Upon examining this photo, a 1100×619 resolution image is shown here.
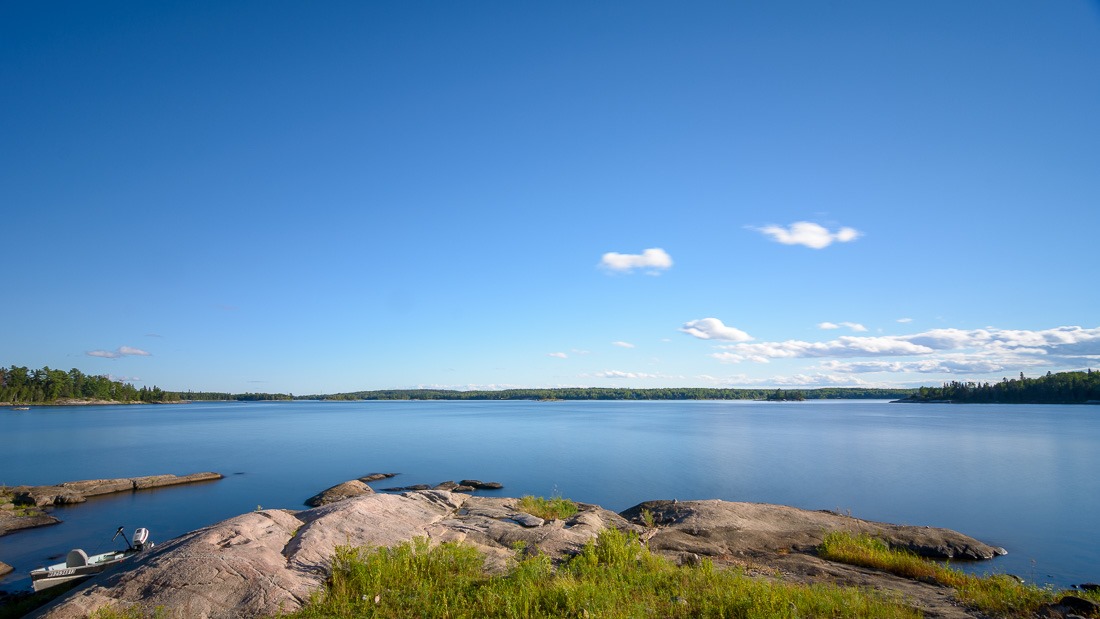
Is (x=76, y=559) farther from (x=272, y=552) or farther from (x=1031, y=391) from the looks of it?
(x=1031, y=391)

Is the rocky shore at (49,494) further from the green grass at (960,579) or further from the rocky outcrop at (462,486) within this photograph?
the green grass at (960,579)

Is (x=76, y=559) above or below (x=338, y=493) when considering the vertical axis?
above

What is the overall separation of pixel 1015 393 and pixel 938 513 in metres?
185

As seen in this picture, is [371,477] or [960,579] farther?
[371,477]

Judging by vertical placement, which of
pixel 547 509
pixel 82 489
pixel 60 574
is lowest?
pixel 82 489

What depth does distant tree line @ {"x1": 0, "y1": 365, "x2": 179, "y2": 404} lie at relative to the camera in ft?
→ 525

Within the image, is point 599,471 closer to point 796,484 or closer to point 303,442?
point 796,484

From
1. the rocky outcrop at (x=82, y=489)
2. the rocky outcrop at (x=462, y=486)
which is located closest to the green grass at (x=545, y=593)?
the rocky outcrop at (x=462, y=486)

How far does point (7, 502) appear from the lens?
2673 cm

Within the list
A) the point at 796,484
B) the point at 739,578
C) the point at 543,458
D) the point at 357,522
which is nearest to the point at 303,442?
the point at 543,458

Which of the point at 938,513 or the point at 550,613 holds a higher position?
the point at 550,613

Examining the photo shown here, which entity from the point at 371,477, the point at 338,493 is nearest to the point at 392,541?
the point at 338,493

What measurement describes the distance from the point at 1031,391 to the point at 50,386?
292127mm

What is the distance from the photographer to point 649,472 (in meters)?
37.5
